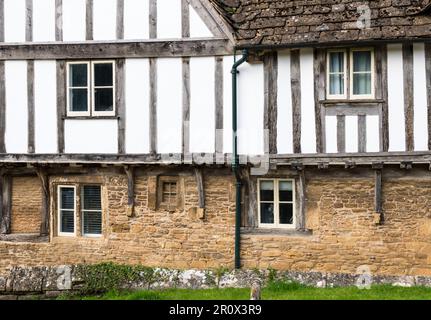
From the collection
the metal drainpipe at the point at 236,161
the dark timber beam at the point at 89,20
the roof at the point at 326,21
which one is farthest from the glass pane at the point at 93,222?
the roof at the point at 326,21

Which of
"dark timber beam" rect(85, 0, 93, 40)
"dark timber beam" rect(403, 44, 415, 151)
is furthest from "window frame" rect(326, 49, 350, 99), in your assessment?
"dark timber beam" rect(85, 0, 93, 40)

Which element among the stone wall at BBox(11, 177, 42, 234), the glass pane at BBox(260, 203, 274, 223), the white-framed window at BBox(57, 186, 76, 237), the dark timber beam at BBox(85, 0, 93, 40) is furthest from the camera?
the stone wall at BBox(11, 177, 42, 234)

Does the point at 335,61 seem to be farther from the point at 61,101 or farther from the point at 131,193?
the point at 61,101

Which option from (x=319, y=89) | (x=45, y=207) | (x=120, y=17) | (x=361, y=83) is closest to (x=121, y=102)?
(x=120, y=17)

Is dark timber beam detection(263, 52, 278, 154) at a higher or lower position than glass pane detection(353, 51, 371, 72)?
lower

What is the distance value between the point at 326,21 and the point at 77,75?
5296 millimetres

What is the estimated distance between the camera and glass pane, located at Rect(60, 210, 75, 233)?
17078mm

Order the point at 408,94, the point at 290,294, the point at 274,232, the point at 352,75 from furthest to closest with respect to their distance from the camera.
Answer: the point at 274,232
the point at 352,75
the point at 408,94
the point at 290,294

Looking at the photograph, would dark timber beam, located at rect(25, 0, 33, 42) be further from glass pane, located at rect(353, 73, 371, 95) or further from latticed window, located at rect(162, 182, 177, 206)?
glass pane, located at rect(353, 73, 371, 95)

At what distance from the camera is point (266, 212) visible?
53.1ft

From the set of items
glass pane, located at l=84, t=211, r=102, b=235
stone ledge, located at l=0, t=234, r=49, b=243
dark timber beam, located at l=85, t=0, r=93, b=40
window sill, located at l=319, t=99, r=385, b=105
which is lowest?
stone ledge, located at l=0, t=234, r=49, b=243

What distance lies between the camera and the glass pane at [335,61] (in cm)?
1535

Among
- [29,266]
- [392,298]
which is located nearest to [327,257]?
[392,298]

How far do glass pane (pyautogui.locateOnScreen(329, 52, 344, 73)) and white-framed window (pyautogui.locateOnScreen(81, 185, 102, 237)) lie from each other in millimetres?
5486
